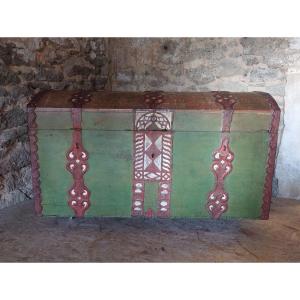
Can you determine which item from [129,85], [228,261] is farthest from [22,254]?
[129,85]

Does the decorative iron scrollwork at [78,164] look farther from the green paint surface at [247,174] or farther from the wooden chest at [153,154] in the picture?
the green paint surface at [247,174]

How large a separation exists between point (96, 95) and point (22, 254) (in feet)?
3.61

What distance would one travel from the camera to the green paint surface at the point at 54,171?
7.37 feet

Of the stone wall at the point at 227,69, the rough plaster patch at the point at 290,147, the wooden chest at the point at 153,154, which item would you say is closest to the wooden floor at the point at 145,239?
the wooden chest at the point at 153,154

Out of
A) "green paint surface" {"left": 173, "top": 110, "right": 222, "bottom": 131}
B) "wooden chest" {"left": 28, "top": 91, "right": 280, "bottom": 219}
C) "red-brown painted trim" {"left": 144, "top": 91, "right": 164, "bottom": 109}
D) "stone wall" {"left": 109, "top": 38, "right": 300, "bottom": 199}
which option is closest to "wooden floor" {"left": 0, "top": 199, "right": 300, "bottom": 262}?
"wooden chest" {"left": 28, "top": 91, "right": 280, "bottom": 219}

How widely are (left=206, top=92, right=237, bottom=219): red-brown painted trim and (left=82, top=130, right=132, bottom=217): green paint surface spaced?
1.80 feet

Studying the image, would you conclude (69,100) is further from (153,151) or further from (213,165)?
(213,165)

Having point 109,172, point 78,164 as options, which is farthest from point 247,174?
point 78,164

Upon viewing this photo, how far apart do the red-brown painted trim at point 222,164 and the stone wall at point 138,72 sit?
3.03ft

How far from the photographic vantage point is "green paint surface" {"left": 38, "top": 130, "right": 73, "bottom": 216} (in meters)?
2.25

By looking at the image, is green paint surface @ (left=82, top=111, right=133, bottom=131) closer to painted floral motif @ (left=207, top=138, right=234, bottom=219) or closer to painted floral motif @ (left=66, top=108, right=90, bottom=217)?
painted floral motif @ (left=66, top=108, right=90, bottom=217)

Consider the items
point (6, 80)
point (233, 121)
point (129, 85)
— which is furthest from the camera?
point (129, 85)

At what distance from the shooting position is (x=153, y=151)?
7.33 feet

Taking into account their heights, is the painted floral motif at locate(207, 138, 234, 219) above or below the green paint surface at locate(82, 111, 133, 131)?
below
